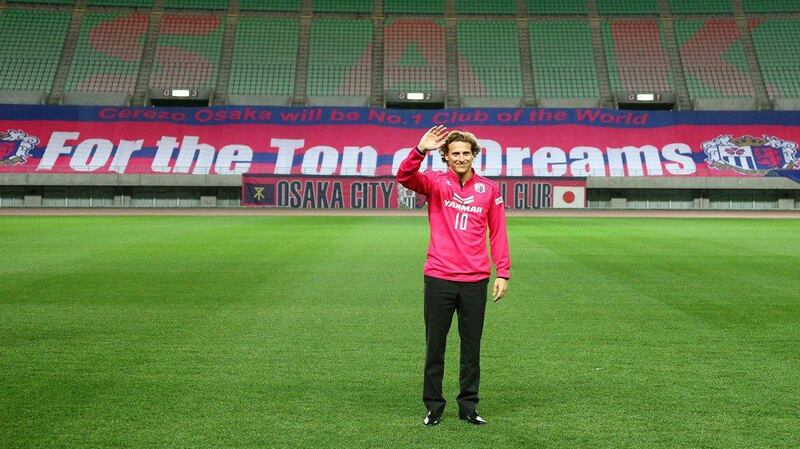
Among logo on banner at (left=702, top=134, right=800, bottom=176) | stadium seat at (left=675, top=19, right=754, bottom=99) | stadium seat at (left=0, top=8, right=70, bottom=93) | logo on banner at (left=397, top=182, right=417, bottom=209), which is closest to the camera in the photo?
logo on banner at (left=397, top=182, right=417, bottom=209)

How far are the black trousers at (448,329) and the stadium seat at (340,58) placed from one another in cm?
5128

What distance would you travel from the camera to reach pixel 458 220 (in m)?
6.16

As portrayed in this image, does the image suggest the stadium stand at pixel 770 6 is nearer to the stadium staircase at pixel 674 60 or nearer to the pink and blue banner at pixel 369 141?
the stadium staircase at pixel 674 60

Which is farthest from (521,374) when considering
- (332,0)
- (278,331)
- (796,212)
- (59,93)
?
(332,0)

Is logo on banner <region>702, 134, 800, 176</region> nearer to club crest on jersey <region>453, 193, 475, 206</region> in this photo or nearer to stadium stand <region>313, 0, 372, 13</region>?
stadium stand <region>313, 0, 372, 13</region>

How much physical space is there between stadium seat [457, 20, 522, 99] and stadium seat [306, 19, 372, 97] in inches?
256

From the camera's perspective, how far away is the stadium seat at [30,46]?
5550 centimetres

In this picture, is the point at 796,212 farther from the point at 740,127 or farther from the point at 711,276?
the point at 711,276

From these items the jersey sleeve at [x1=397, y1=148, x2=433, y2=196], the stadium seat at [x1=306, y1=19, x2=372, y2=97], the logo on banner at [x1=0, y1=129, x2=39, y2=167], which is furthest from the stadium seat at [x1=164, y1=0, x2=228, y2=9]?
the jersey sleeve at [x1=397, y1=148, x2=433, y2=196]

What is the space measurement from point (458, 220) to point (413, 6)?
58.2 m

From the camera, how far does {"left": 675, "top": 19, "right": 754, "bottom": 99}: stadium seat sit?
2212 inches

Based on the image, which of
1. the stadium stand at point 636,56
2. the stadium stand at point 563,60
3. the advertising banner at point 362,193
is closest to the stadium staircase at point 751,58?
the stadium stand at point 636,56

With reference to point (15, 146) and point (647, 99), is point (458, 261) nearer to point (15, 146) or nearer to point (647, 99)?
point (15, 146)

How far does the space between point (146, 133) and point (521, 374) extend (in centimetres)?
4799
